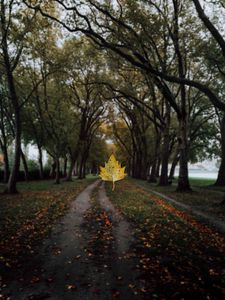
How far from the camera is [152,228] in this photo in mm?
9312

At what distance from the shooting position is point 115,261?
246 inches

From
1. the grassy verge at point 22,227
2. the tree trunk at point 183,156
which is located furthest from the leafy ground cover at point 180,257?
the tree trunk at point 183,156

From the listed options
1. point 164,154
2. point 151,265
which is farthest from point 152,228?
point 164,154

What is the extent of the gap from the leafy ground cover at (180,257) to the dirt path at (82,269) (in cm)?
33

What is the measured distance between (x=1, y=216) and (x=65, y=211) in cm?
262

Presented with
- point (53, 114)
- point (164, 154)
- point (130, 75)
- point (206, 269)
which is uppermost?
point (130, 75)

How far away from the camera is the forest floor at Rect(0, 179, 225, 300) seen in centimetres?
484

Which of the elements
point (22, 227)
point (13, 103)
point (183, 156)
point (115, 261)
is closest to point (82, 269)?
point (115, 261)

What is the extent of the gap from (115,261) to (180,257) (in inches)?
58.9

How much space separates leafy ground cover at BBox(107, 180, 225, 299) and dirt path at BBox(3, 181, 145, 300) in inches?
12.9

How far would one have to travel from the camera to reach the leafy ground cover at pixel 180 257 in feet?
16.2

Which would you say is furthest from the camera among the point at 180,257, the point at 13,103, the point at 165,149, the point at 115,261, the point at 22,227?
the point at 165,149

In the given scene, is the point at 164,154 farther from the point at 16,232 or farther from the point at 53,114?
the point at 16,232

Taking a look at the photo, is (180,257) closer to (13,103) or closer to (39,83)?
(13,103)
